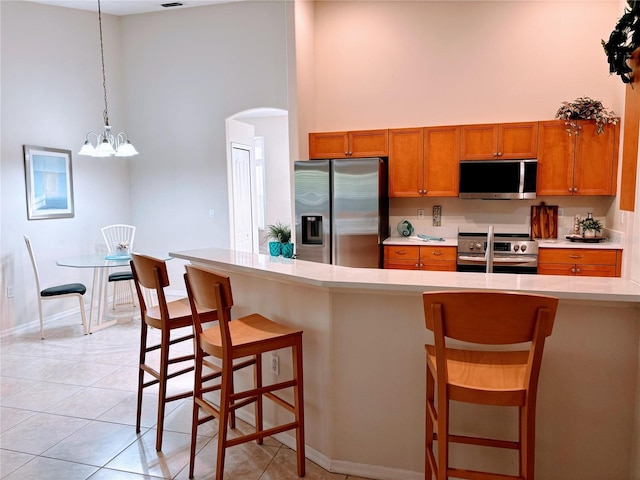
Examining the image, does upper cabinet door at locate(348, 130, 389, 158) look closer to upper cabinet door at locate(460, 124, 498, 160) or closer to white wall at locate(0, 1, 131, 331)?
upper cabinet door at locate(460, 124, 498, 160)

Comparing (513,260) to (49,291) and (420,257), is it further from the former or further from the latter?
(49,291)

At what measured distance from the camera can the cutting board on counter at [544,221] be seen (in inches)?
190

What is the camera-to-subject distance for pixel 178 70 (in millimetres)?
5988

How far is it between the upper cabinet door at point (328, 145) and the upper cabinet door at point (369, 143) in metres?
0.07

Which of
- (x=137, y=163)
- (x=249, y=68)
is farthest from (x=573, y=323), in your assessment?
(x=137, y=163)

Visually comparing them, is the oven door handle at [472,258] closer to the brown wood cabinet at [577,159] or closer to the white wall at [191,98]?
the brown wood cabinet at [577,159]

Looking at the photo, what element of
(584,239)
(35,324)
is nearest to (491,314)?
(584,239)

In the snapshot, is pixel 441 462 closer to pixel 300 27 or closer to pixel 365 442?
pixel 365 442

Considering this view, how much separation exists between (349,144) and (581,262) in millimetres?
2590

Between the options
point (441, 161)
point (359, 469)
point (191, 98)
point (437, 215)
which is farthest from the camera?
point (191, 98)

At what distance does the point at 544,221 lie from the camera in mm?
4852

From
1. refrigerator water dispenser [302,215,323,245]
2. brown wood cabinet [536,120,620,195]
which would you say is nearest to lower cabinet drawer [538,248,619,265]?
brown wood cabinet [536,120,620,195]

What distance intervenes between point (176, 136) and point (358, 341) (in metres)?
4.77

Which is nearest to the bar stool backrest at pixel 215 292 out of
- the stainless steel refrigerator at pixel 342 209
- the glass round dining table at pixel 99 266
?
the glass round dining table at pixel 99 266
